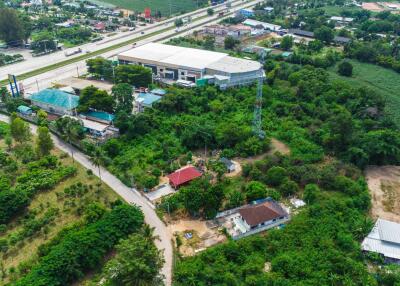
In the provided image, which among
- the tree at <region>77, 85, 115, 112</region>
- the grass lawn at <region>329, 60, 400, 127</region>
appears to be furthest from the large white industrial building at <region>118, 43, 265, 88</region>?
the grass lawn at <region>329, 60, 400, 127</region>

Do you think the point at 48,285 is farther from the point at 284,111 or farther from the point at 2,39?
the point at 2,39

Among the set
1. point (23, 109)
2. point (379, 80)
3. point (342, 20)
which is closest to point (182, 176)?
point (23, 109)

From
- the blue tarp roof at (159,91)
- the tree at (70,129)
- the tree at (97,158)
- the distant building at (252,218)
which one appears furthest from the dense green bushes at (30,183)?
the blue tarp roof at (159,91)

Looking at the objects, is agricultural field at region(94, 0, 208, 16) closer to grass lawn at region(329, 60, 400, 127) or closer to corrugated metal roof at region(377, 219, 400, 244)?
grass lawn at region(329, 60, 400, 127)

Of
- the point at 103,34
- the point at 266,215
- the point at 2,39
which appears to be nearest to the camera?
the point at 266,215

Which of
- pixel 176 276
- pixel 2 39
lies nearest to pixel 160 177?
pixel 176 276

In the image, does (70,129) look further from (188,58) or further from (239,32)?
(239,32)

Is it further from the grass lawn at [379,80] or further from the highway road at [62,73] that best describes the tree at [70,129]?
the grass lawn at [379,80]
